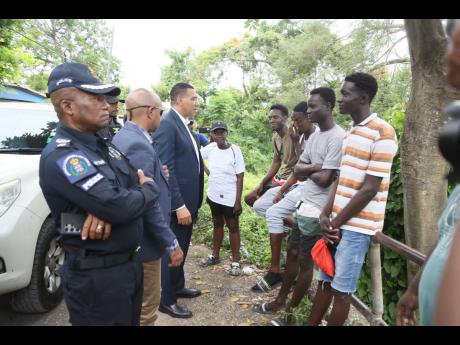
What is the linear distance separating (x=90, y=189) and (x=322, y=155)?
1952 mm

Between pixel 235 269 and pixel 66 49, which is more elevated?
pixel 66 49

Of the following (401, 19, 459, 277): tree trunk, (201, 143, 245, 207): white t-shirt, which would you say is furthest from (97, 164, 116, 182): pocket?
(201, 143, 245, 207): white t-shirt

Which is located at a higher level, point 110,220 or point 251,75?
point 251,75

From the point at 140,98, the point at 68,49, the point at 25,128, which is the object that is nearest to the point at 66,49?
the point at 68,49

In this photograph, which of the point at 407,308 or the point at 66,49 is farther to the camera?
the point at 66,49

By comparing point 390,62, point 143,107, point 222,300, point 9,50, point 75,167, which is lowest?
point 222,300

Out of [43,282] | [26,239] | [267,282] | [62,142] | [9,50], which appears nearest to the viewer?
[62,142]

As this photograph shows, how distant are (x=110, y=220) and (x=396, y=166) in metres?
2.78

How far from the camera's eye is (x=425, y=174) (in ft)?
8.93

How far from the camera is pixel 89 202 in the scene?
6.03ft

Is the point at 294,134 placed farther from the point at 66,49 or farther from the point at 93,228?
the point at 66,49

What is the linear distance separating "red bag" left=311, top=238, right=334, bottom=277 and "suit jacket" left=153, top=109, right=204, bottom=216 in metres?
1.36
